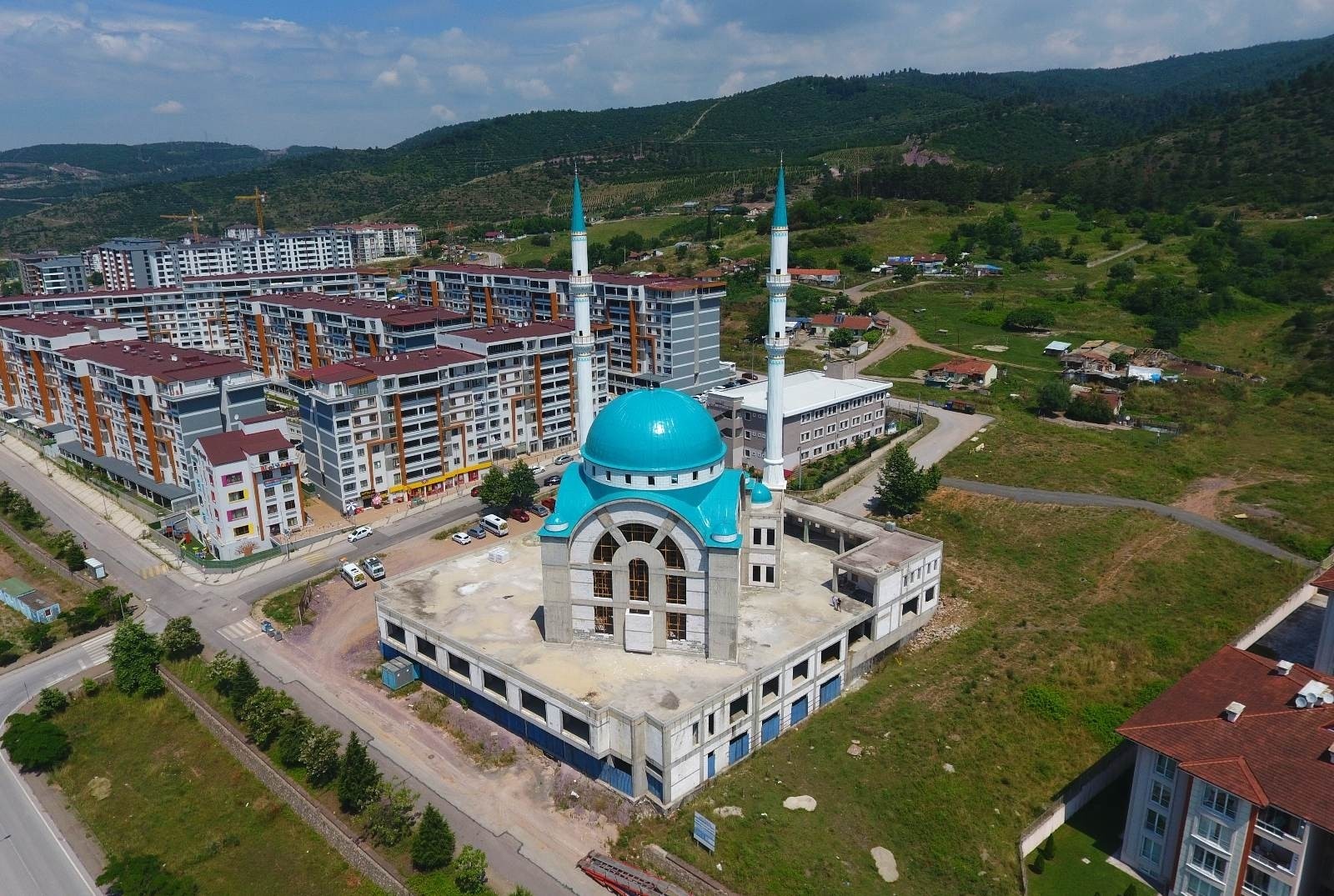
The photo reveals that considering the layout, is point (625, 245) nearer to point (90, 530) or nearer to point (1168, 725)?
point (90, 530)

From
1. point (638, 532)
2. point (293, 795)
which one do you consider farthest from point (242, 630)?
point (638, 532)

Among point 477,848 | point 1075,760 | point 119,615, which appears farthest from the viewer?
point 119,615

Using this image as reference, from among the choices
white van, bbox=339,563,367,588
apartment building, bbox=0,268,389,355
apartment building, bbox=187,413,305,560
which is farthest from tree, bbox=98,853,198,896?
apartment building, bbox=0,268,389,355

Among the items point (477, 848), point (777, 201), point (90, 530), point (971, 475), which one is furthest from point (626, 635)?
point (90, 530)

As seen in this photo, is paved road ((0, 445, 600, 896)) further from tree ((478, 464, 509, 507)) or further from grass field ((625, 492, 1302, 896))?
grass field ((625, 492, 1302, 896))

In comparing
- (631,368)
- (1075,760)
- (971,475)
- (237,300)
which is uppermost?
(237,300)

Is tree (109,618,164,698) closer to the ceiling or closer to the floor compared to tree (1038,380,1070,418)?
closer to the floor
